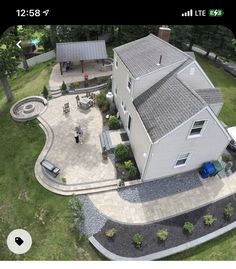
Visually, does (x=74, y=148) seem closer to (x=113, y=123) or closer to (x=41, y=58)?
(x=113, y=123)

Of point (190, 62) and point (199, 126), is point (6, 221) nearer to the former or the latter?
point (199, 126)

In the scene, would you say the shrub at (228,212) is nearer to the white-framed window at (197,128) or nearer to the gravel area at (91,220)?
the white-framed window at (197,128)

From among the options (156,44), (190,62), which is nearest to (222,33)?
(156,44)

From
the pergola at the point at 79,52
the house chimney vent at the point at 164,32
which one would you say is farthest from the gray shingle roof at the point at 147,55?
the pergola at the point at 79,52

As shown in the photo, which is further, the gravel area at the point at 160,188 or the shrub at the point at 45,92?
the shrub at the point at 45,92
